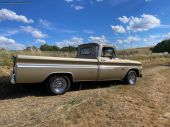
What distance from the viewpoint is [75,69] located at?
8961mm

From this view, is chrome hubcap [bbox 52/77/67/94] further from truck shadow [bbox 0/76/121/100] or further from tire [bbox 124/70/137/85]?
tire [bbox 124/70/137/85]

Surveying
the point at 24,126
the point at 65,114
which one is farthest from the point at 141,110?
the point at 24,126

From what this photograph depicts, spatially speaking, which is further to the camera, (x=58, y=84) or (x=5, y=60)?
(x=5, y=60)

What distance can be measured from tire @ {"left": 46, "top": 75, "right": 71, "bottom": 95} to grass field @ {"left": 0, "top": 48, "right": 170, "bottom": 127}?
0.23 m

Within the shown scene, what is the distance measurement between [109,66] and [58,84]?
2.47m

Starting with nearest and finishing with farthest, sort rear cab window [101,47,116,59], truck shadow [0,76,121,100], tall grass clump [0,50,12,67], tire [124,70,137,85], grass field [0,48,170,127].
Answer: grass field [0,48,170,127] < truck shadow [0,76,121,100] < rear cab window [101,47,116,59] < tire [124,70,137,85] < tall grass clump [0,50,12,67]

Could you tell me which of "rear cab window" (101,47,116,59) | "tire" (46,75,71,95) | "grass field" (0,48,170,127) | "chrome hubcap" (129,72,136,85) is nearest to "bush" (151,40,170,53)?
"chrome hubcap" (129,72,136,85)

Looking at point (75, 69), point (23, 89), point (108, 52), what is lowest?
point (23, 89)

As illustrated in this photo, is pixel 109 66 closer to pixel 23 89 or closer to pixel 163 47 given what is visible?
pixel 23 89

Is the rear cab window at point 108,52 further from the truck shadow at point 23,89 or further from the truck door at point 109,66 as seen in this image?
the truck shadow at point 23,89

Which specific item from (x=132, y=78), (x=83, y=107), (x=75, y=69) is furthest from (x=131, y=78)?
(x=83, y=107)

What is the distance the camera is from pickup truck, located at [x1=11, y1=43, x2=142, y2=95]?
783 centimetres

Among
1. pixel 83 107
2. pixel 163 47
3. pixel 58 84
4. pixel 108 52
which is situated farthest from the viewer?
pixel 163 47

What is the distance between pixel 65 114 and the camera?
663 centimetres
